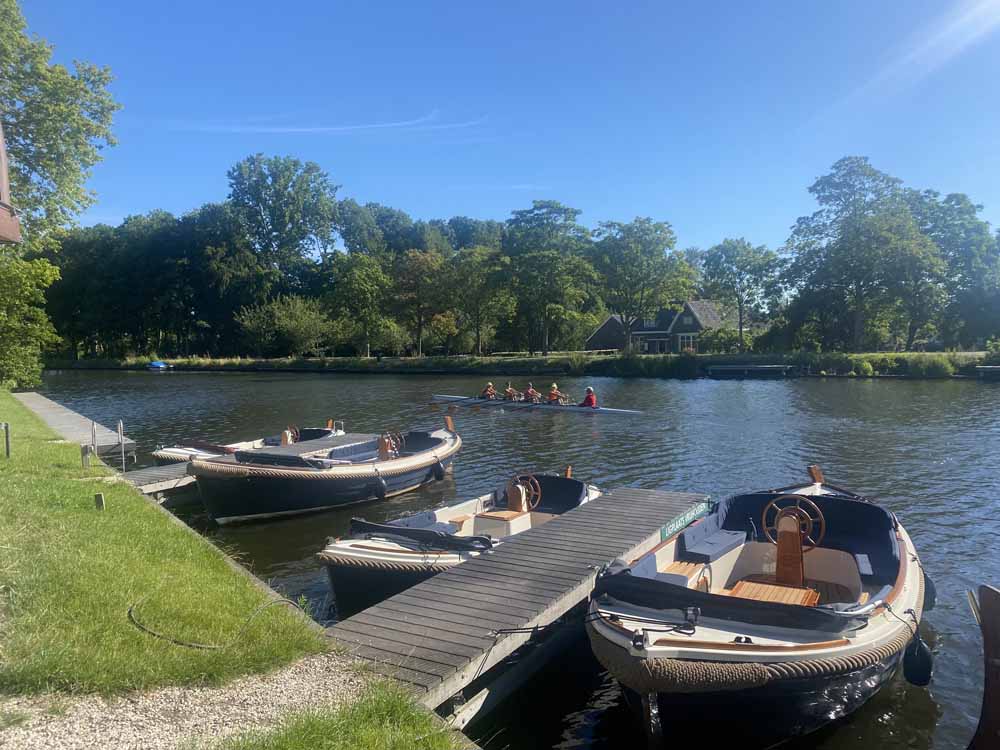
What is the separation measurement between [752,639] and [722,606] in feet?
1.56

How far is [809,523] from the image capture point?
8.66 metres

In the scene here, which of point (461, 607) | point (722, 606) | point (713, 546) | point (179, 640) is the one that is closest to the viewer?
point (179, 640)

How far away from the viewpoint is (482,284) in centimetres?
6366

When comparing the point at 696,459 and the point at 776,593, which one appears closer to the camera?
the point at 776,593

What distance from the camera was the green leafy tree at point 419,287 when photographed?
65750mm

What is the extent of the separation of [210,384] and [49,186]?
33827mm

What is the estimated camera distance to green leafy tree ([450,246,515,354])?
203 feet

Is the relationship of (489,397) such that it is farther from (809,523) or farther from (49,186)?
(809,523)

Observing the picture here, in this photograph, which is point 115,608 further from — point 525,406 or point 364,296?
point 364,296

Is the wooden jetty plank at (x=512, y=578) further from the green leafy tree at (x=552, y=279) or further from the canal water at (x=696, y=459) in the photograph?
the green leafy tree at (x=552, y=279)

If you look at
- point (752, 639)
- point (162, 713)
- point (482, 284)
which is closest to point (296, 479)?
point (162, 713)

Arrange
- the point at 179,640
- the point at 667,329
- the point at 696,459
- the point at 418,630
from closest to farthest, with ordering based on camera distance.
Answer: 1. the point at 179,640
2. the point at 418,630
3. the point at 696,459
4. the point at 667,329

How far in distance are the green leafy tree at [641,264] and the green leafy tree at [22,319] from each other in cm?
4435

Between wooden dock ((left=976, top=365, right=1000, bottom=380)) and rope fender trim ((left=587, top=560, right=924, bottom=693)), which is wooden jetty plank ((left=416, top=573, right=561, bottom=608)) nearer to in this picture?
rope fender trim ((left=587, top=560, right=924, bottom=693))
